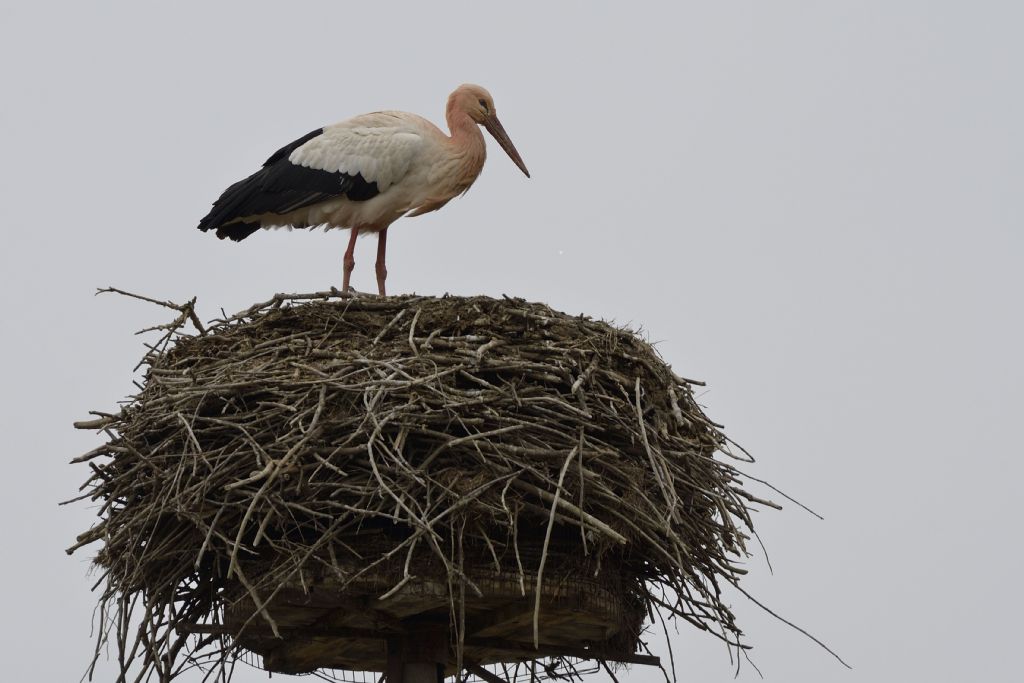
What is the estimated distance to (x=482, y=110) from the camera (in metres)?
10.5

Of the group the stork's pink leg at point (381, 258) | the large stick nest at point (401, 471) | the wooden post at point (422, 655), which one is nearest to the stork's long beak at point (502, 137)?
the stork's pink leg at point (381, 258)

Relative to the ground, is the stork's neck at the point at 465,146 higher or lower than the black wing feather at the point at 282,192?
higher

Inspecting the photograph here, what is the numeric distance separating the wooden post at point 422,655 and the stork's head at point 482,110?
386 cm

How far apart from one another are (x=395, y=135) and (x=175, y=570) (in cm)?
349

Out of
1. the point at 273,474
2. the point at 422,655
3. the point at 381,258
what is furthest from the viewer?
the point at 381,258

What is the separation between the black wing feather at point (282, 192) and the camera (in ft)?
31.6

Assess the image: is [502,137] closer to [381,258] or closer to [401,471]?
[381,258]

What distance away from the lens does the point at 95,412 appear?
7770 millimetres

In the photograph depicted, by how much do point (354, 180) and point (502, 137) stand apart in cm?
136

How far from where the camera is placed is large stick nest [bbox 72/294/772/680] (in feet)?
22.6

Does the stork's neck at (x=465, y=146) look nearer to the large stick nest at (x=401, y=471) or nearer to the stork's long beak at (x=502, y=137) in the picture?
the stork's long beak at (x=502, y=137)

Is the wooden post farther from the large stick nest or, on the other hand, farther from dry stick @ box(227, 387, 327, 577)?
dry stick @ box(227, 387, 327, 577)

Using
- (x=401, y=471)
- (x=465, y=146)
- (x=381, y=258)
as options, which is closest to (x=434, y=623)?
(x=401, y=471)

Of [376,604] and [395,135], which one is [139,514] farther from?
[395,135]
